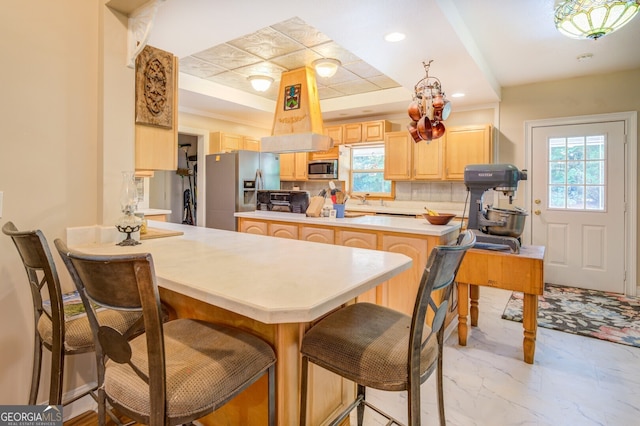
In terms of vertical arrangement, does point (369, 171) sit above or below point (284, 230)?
above

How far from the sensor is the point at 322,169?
228 inches

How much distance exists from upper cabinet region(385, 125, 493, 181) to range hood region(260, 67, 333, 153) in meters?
1.74

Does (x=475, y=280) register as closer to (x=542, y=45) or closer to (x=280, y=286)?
(x=280, y=286)

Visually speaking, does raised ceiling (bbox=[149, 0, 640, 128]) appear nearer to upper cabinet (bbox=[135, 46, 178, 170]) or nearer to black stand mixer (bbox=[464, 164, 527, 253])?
upper cabinet (bbox=[135, 46, 178, 170])

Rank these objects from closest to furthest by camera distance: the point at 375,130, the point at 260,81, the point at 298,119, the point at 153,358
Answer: the point at 153,358, the point at 298,119, the point at 260,81, the point at 375,130

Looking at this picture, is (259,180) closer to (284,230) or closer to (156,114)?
(284,230)

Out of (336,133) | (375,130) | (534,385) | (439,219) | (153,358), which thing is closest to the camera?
(153,358)

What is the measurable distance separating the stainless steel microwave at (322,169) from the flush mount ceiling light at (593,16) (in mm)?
3753

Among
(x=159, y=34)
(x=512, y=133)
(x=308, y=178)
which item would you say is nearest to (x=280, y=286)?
Result: (x=159, y=34)

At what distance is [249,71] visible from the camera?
4.18 m

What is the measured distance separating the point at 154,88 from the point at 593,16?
268 cm

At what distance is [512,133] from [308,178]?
322 centimetres

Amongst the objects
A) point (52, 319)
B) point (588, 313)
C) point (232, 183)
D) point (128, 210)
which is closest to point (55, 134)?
point (128, 210)

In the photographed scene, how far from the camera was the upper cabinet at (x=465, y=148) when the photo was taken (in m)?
4.42
